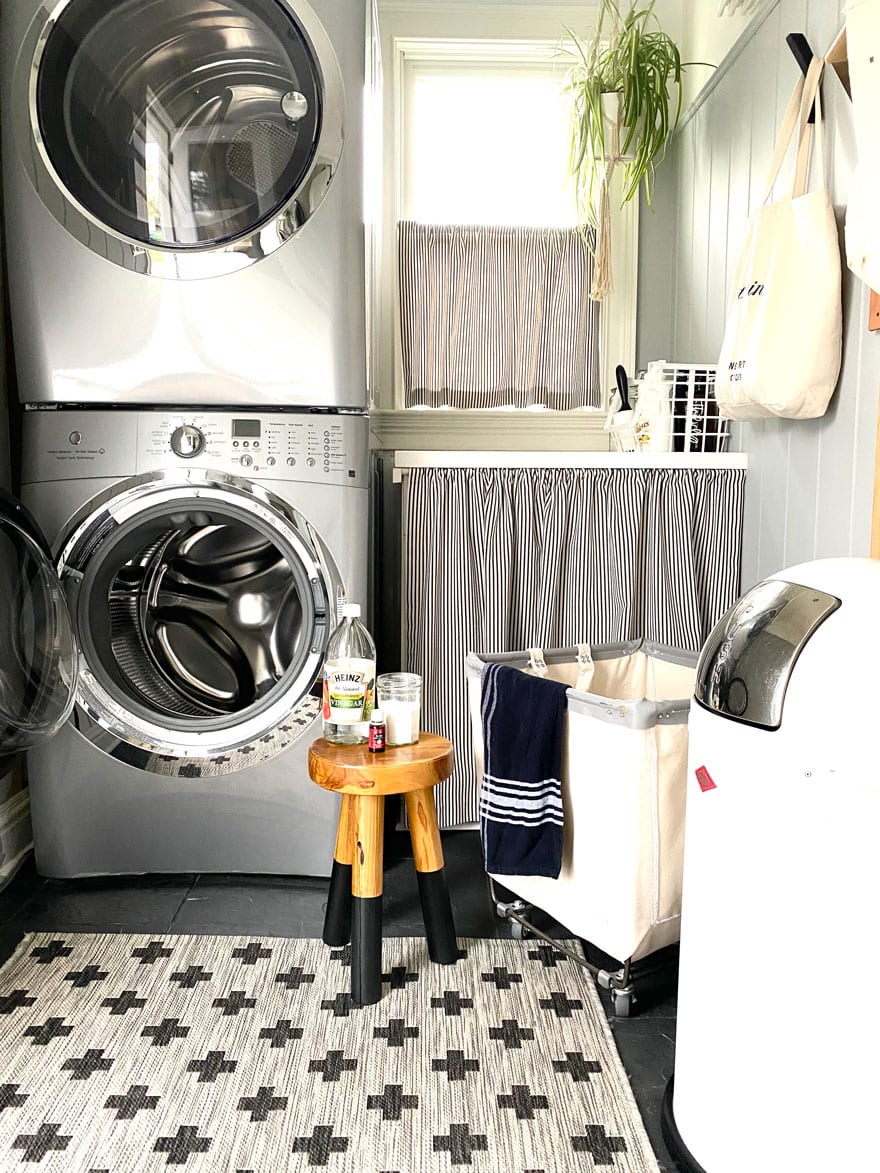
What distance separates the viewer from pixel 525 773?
5.45 ft

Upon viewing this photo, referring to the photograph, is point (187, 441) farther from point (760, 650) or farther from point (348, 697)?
point (760, 650)

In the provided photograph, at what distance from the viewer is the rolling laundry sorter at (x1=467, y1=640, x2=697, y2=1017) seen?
60.0 inches

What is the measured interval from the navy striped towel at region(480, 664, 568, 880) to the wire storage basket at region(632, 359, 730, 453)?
1.00 metres

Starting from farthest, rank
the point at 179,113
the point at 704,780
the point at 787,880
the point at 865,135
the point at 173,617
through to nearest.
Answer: the point at 173,617 < the point at 179,113 < the point at 865,135 < the point at 704,780 < the point at 787,880

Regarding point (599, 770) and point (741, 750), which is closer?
point (741, 750)

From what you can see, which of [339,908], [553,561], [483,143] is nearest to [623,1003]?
[339,908]

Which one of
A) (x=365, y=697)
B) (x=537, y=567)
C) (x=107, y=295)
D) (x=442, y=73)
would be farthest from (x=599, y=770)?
(x=442, y=73)

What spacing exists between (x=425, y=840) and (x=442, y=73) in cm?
235

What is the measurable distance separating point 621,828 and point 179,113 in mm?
1617

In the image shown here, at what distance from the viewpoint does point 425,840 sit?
172cm

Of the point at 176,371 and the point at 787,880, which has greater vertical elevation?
the point at 176,371

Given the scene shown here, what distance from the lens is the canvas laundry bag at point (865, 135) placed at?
1408mm

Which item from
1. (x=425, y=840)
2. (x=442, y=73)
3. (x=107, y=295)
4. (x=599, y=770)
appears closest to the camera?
(x=599, y=770)

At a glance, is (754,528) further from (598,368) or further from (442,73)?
(442,73)
